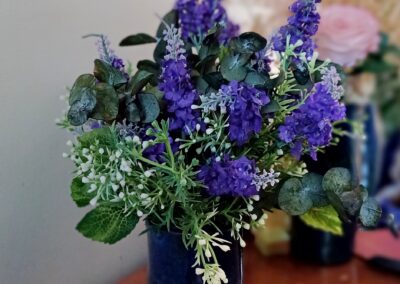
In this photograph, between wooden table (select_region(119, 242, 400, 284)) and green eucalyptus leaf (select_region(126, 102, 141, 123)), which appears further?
wooden table (select_region(119, 242, 400, 284))

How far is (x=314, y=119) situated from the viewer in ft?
1.81

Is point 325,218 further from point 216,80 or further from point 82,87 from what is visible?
point 82,87

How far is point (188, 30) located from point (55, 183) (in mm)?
246

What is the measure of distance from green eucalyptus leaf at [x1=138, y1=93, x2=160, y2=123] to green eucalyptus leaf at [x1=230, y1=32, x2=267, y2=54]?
0.32 feet

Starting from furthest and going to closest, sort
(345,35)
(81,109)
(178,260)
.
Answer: (345,35) < (178,260) < (81,109)

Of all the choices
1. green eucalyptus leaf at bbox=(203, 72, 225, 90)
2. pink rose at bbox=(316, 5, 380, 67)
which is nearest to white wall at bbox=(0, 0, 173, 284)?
green eucalyptus leaf at bbox=(203, 72, 225, 90)

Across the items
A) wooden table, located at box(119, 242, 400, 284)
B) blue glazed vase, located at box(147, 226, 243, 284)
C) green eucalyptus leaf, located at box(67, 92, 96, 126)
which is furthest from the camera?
wooden table, located at box(119, 242, 400, 284)

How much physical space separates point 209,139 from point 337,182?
0.13 metres

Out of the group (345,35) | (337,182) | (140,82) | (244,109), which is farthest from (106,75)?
(345,35)

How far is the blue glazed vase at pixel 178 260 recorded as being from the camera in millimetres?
624

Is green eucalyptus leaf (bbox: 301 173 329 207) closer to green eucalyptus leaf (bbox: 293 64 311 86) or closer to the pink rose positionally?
green eucalyptus leaf (bbox: 293 64 311 86)

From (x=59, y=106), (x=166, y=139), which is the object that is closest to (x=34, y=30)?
(x=59, y=106)

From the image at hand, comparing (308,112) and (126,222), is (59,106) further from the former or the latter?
(308,112)

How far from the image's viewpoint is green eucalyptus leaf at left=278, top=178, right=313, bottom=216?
1.93 ft
